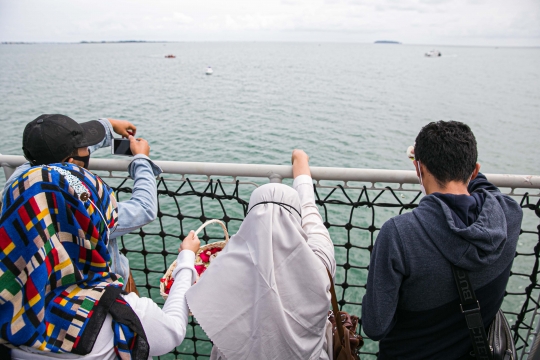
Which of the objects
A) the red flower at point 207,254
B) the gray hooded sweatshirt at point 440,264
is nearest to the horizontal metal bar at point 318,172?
the red flower at point 207,254

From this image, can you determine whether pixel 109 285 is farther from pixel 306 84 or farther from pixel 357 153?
pixel 306 84

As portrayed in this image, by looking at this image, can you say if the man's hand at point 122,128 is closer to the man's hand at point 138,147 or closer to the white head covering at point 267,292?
the man's hand at point 138,147

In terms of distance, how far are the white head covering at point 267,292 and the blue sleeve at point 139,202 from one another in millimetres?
516

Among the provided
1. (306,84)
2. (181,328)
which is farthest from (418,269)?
(306,84)

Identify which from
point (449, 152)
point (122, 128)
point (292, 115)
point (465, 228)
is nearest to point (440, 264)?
point (465, 228)


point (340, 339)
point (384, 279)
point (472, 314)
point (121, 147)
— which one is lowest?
point (340, 339)

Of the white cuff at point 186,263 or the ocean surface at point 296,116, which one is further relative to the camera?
the ocean surface at point 296,116

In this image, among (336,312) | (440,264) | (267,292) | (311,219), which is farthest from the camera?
(311,219)

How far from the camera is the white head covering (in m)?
1.44

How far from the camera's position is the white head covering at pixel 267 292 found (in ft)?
4.72

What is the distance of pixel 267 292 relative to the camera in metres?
1.42

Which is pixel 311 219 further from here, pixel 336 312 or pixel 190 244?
pixel 190 244

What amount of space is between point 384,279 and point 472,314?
363 millimetres

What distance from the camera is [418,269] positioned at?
61.2 inches
